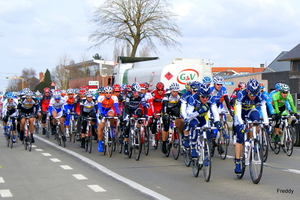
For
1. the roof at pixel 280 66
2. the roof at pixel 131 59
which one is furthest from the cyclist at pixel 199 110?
the roof at pixel 280 66

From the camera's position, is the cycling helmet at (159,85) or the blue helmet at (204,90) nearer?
the blue helmet at (204,90)

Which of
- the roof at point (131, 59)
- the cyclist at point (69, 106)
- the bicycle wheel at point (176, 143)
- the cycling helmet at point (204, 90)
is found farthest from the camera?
the roof at point (131, 59)

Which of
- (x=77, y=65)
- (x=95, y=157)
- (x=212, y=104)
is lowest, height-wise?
(x=95, y=157)

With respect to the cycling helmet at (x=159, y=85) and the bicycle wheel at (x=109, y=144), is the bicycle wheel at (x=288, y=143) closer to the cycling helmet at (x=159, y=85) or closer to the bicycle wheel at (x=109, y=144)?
the cycling helmet at (x=159, y=85)

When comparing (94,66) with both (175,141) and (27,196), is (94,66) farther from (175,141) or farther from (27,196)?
(27,196)

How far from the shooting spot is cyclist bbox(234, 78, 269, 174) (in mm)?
9266

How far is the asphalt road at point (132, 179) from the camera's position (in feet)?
27.4

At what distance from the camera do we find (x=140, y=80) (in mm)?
28875

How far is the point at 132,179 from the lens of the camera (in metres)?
9.99

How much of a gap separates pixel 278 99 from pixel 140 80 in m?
15.3

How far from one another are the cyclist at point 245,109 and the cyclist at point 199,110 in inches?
23.0

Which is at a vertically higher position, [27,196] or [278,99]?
[278,99]

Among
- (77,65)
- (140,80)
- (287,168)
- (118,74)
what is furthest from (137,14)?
(287,168)

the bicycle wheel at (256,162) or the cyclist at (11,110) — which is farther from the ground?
the cyclist at (11,110)
